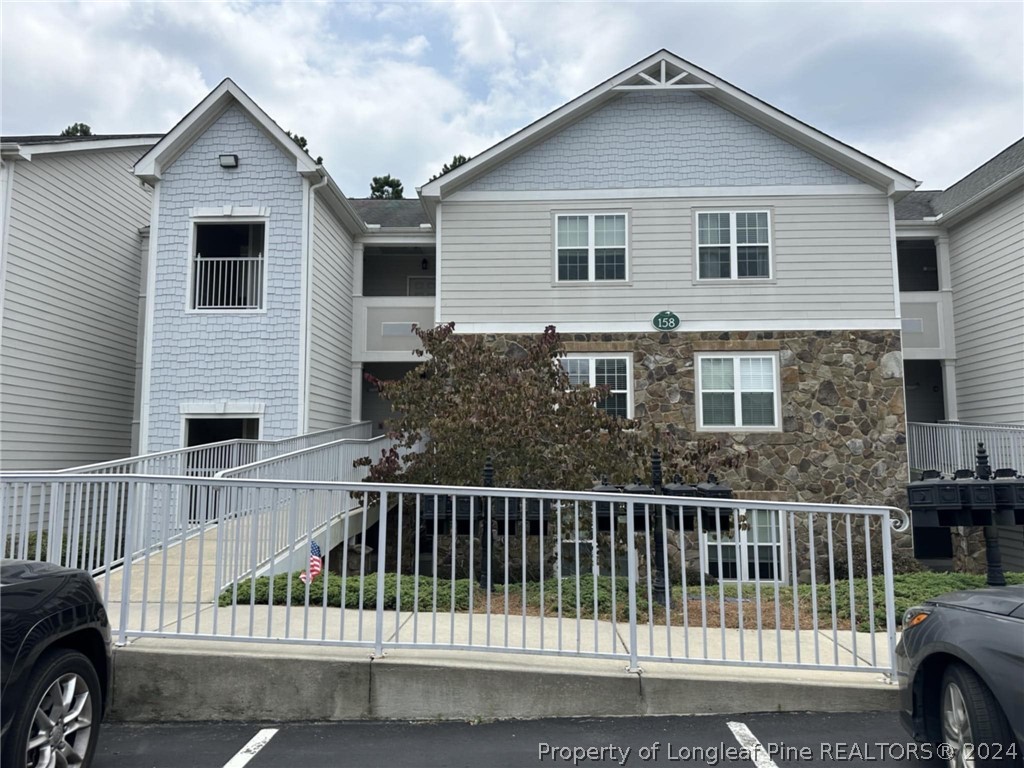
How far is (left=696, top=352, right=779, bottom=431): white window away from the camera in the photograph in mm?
12961

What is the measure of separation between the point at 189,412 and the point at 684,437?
29.2 feet

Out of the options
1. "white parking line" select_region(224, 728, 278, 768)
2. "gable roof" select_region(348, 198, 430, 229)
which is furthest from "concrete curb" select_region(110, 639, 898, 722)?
"gable roof" select_region(348, 198, 430, 229)

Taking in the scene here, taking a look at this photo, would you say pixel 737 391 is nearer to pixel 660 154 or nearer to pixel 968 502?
pixel 660 154

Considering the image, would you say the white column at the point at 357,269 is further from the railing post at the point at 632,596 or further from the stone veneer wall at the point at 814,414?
the railing post at the point at 632,596

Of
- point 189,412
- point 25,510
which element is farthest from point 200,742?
point 189,412

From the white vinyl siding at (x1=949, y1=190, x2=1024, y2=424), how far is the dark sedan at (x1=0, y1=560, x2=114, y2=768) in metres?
14.7

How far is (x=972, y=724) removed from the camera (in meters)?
3.17

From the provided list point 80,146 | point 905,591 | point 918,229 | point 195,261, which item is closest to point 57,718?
point 905,591

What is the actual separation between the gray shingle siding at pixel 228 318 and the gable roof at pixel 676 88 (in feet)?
9.27

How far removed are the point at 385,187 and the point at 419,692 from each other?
3186 cm

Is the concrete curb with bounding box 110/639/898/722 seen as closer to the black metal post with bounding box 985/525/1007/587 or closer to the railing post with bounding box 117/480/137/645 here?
the railing post with bounding box 117/480/137/645

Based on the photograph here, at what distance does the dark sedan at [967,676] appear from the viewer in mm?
3041

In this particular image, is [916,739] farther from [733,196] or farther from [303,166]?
[303,166]

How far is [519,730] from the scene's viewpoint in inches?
173
